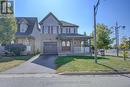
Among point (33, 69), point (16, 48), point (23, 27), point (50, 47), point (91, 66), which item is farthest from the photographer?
point (50, 47)

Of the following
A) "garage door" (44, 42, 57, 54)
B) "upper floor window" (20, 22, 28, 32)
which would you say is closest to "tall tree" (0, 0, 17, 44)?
"upper floor window" (20, 22, 28, 32)

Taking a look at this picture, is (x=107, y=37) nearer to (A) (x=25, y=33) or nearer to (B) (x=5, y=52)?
(A) (x=25, y=33)

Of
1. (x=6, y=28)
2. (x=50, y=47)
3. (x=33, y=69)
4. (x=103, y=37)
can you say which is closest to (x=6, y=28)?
(x=6, y=28)

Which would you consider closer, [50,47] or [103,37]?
[50,47]

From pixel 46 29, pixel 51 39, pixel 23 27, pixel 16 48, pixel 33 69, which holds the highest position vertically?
pixel 23 27

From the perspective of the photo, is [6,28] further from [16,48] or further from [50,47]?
[50,47]

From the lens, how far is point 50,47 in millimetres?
40875

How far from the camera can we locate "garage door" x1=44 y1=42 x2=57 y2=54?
40844mm

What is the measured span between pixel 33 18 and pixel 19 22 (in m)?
4.38

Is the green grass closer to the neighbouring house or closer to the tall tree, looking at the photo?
the tall tree

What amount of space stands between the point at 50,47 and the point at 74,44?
436cm

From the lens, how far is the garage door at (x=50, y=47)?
40844mm

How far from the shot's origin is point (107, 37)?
46.9 m

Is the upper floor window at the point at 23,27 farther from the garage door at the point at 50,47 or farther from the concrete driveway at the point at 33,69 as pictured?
the concrete driveway at the point at 33,69
